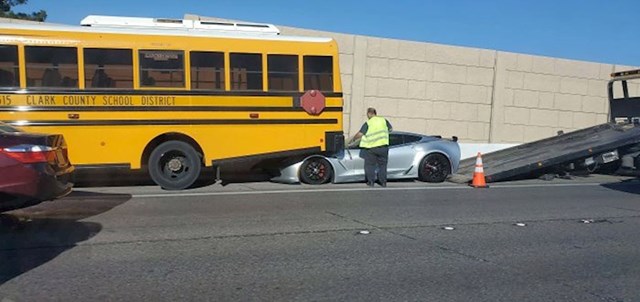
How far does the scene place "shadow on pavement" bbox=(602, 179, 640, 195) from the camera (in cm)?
1287

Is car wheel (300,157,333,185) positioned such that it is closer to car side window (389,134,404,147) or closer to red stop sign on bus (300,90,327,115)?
red stop sign on bus (300,90,327,115)

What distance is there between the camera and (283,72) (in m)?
11.9

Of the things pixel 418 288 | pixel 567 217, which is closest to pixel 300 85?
pixel 567 217

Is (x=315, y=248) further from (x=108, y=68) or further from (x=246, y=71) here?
(x=108, y=68)

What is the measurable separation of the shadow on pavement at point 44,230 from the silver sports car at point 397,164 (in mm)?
3756

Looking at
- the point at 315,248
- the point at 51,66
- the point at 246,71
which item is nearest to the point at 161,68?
the point at 246,71

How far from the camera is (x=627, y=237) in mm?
7770

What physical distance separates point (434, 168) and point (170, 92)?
596cm

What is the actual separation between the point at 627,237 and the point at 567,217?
145 centimetres

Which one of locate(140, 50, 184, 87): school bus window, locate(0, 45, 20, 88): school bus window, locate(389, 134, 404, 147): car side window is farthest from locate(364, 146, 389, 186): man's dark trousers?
locate(0, 45, 20, 88): school bus window

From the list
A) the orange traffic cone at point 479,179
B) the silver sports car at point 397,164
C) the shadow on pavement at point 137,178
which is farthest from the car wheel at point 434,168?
the shadow on pavement at point 137,178

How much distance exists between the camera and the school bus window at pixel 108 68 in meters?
10.8

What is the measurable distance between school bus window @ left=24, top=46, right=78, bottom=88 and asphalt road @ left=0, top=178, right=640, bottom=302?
201 cm

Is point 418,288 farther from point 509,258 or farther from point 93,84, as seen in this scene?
point 93,84
